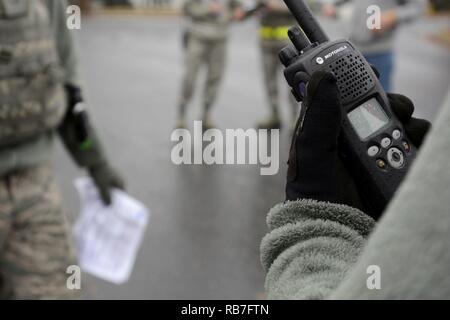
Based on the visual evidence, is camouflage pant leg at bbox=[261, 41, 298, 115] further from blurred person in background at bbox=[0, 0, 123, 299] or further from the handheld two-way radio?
the handheld two-way radio

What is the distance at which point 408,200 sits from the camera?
1.84 ft

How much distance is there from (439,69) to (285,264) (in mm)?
7854

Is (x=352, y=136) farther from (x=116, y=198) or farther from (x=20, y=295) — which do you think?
(x=116, y=198)

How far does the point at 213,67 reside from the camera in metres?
5.11

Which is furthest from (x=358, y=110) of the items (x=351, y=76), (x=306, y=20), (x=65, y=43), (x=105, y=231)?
(x=105, y=231)

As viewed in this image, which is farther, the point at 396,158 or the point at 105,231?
the point at 105,231

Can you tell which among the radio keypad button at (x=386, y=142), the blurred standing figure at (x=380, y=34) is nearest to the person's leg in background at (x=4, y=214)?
the radio keypad button at (x=386, y=142)

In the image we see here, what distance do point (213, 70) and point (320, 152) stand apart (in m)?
4.26

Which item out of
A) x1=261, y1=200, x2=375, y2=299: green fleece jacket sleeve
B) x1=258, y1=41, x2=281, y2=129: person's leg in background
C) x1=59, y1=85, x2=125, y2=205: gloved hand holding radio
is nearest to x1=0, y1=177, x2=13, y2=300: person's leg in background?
x1=59, y1=85, x2=125, y2=205: gloved hand holding radio

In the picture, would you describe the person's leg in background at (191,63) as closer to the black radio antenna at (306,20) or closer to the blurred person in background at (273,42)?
the blurred person in background at (273,42)

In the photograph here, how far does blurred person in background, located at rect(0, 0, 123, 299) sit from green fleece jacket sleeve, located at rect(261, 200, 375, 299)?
100 cm

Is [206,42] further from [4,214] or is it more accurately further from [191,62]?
[4,214]

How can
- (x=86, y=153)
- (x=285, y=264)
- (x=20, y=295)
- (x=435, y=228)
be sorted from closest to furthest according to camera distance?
(x=435, y=228) < (x=285, y=264) < (x=20, y=295) < (x=86, y=153)
